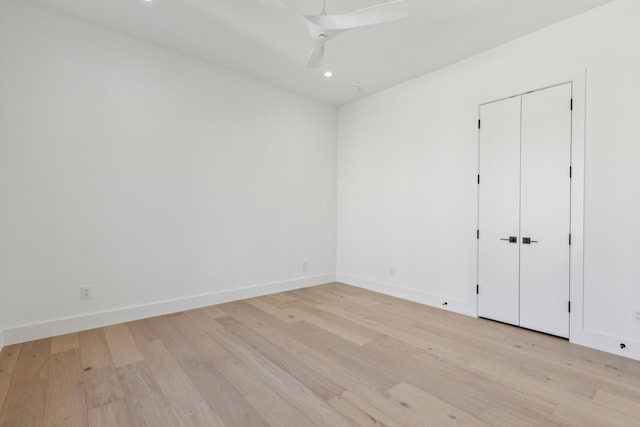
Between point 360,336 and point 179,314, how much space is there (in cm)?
209

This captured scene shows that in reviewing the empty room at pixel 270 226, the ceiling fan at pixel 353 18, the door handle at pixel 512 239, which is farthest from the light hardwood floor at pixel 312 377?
the ceiling fan at pixel 353 18

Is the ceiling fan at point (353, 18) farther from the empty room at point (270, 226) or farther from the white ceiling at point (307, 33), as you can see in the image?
the white ceiling at point (307, 33)

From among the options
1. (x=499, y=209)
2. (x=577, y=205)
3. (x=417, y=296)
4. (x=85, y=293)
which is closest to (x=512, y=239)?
(x=499, y=209)

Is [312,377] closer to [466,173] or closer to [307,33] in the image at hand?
[466,173]

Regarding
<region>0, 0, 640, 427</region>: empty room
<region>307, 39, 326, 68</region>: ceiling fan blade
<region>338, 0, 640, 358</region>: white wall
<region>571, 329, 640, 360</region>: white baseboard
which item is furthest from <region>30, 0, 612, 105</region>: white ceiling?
<region>571, 329, 640, 360</region>: white baseboard

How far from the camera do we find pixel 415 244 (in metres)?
4.15

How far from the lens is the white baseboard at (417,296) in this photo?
3.60 metres

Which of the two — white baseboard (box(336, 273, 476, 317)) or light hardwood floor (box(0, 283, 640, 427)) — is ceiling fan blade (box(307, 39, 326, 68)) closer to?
light hardwood floor (box(0, 283, 640, 427))

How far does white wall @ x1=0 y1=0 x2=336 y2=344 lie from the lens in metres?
2.73

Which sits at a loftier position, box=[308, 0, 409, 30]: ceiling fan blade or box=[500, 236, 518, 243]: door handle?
box=[308, 0, 409, 30]: ceiling fan blade

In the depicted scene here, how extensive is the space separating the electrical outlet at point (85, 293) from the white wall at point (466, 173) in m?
3.47

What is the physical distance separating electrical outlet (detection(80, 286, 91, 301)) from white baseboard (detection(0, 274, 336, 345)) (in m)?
0.17

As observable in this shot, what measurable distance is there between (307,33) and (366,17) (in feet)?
3.97

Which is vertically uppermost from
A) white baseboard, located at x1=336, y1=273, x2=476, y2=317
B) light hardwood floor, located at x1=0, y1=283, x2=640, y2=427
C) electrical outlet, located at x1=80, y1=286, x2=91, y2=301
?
electrical outlet, located at x1=80, y1=286, x2=91, y2=301
